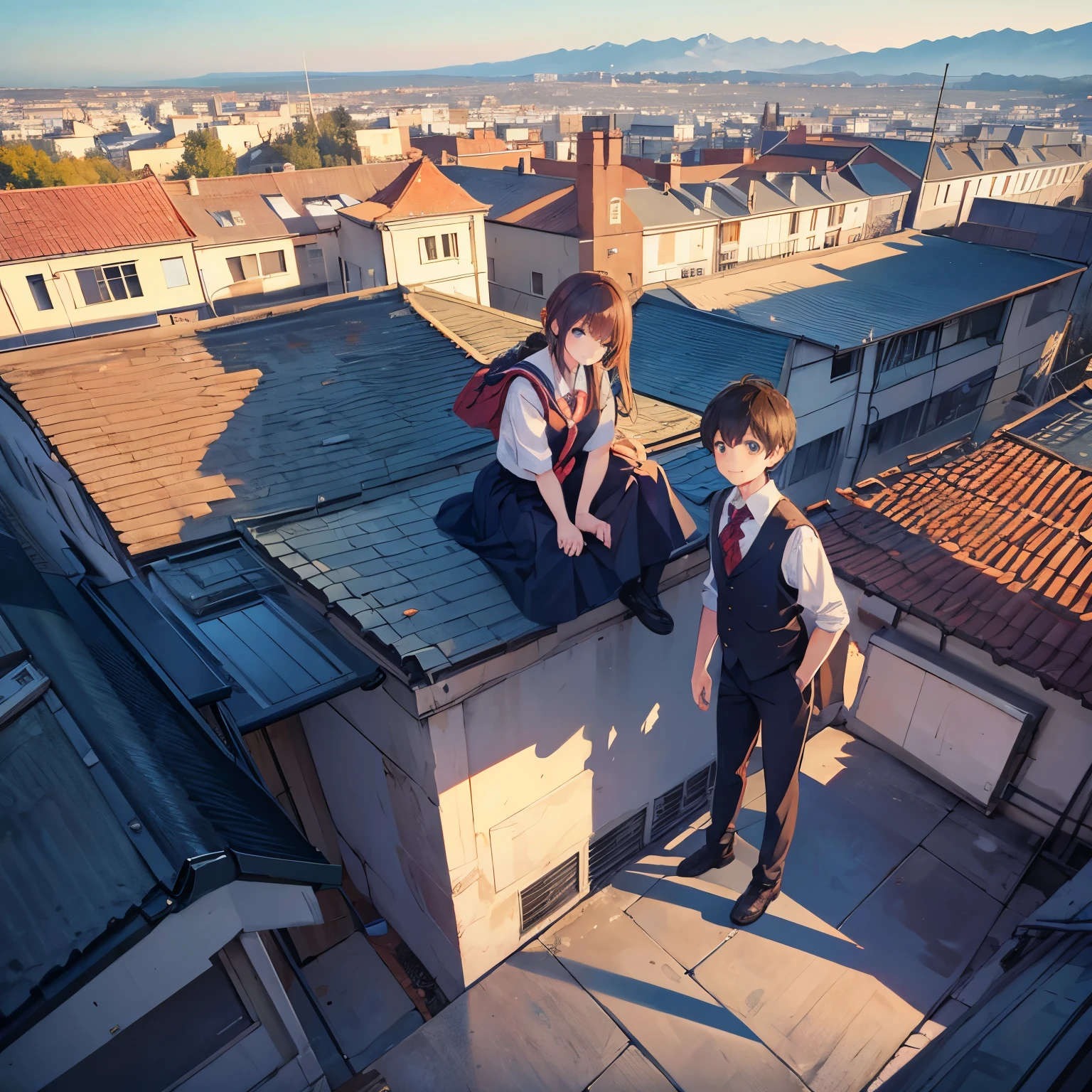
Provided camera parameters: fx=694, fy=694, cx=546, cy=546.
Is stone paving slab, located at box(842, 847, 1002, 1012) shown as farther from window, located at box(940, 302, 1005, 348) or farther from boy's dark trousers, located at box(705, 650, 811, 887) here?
window, located at box(940, 302, 1005, 348)

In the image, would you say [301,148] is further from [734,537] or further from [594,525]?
[734,537]

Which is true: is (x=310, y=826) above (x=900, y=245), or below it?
below

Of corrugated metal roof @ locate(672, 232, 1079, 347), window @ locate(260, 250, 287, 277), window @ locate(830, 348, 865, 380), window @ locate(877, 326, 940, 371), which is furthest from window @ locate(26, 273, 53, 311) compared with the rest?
window @ locate(877, 326, 940, 371)

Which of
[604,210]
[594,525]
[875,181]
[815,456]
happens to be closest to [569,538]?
[594,525]

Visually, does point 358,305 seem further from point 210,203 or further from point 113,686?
point 210,203

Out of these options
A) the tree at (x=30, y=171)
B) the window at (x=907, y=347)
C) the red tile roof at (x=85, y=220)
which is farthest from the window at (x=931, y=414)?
the tree at (x=30, y=171)

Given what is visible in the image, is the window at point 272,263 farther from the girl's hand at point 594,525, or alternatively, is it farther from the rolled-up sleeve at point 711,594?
the rolled-up sleeve at point 711,594

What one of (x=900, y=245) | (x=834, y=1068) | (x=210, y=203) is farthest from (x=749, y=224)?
(x=834, y=1068)
